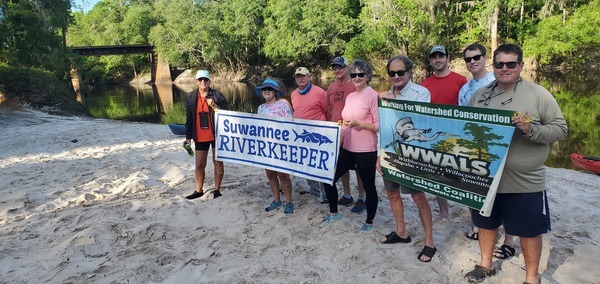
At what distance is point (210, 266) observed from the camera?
12.3 ft

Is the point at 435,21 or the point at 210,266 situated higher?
the point at 435,21

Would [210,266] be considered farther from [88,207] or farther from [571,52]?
[571,52]

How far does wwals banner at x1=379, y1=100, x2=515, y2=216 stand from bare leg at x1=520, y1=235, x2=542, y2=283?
1.20ft

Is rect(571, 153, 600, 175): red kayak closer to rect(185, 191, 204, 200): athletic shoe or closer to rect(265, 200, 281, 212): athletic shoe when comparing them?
rect(265, 200, 281, 212): athletic shoe

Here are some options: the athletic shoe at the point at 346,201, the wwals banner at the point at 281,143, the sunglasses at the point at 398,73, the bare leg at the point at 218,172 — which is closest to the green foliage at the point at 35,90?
the bare leg at the point at 218,172

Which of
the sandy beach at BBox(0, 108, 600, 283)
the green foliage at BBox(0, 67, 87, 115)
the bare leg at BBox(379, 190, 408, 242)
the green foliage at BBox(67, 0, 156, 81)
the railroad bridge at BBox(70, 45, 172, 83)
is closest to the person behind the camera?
the sandy beach at BBox(0, 108, 600, 283)

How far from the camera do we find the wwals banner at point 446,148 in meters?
2.87

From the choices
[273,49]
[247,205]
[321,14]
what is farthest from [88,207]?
[273,49]

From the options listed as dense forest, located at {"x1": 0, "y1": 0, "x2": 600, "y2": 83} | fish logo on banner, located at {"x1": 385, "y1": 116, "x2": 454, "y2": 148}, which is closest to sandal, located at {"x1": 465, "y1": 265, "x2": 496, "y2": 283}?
fish logo on banner, located at {"x1": 385, "y1": 116, "x2": 454, "y2": 148}

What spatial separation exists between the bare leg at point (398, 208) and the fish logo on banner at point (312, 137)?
0.93 m

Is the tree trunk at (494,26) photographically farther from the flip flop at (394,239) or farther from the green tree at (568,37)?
the flip flop at (394,239)

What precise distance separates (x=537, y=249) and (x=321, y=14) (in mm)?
42399

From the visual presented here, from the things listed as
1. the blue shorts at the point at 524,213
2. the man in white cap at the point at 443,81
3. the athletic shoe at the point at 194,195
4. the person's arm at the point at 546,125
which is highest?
the man in white cap at the point at 443,81

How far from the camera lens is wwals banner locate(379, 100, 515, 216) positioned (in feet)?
9.41
